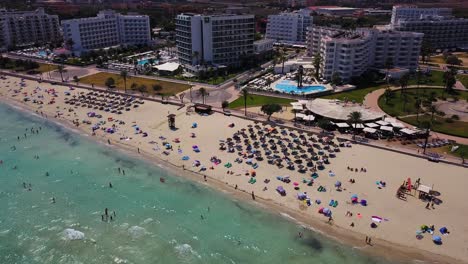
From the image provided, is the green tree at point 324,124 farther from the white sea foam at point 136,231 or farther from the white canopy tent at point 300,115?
the white sea foam at point 136,231

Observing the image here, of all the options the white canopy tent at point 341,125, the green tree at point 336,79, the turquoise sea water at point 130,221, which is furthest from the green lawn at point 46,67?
the white canopy tent at point 341,125

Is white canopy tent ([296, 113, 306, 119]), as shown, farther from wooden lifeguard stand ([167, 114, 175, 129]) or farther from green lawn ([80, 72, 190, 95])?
green lawn ([80, 72, 190, 95])

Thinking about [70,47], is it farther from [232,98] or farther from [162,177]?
[162,177]

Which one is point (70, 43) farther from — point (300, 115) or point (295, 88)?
point (300, 115)

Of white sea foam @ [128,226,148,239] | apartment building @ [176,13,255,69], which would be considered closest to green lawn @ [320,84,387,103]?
apartment building @ [176,13,255,69]

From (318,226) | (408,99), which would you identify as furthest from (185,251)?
(408,99)

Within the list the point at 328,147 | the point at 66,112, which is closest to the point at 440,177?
the point at 328,147

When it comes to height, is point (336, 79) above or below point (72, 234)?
above
